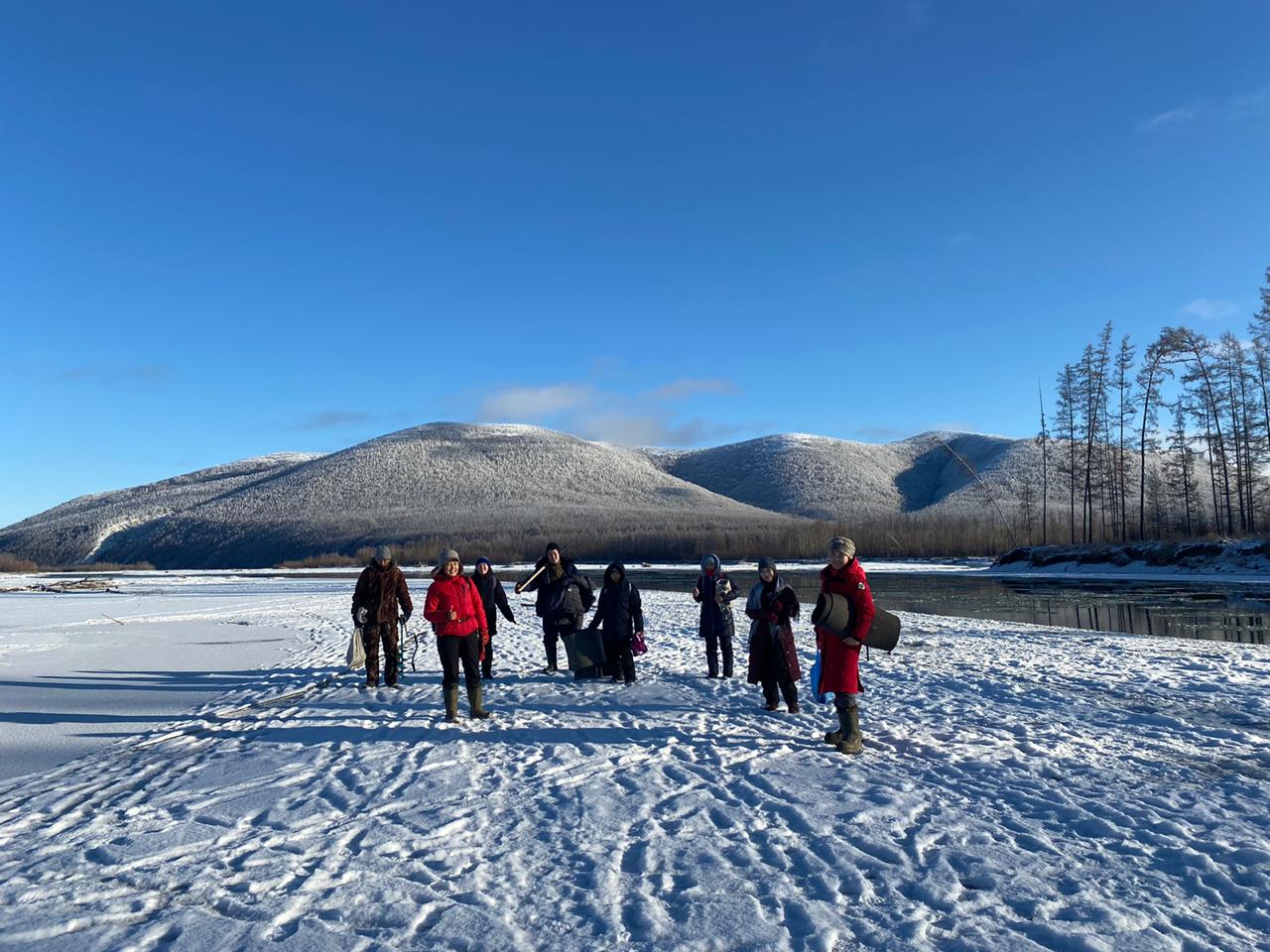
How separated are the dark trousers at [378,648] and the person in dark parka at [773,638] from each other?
512 centimetres

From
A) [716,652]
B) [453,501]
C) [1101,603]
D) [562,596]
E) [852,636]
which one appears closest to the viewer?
[852,636]

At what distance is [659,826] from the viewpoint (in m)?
5.63

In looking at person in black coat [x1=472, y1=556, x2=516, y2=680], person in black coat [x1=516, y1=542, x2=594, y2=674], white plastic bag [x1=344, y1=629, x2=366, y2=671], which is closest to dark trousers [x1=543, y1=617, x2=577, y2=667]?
person in black coat [x1=516, y1=542, x2=594, y2=674]

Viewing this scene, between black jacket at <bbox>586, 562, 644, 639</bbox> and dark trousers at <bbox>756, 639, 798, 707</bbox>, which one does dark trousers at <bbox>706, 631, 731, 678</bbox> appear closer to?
black jacket at <bbox>586, 562, 644, 639</bbox>

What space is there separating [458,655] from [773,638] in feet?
11.7

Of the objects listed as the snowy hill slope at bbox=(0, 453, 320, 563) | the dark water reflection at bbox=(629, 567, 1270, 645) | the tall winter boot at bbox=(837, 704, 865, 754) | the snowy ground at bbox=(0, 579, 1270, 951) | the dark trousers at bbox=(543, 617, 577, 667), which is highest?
the snowy hill slope at bbox=(0, 453, 320, 563)

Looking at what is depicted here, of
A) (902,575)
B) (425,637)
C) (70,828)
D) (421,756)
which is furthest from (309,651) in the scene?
(902,575)

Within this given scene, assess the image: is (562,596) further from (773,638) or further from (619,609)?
(773,638)

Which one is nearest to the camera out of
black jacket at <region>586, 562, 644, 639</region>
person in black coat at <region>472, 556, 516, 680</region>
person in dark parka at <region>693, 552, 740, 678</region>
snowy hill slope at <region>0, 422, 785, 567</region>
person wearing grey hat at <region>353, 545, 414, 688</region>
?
person wearing grey hat at <region>353, 545, 414, 688</region>

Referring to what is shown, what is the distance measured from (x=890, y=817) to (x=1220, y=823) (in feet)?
7.11

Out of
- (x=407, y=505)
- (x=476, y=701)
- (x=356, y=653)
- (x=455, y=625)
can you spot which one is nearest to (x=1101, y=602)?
(x=356, y=653)

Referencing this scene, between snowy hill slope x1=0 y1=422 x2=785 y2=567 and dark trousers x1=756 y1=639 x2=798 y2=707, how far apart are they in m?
109

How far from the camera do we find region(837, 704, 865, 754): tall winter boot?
7531 mm

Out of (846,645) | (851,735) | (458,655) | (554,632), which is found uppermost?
(846,645)
